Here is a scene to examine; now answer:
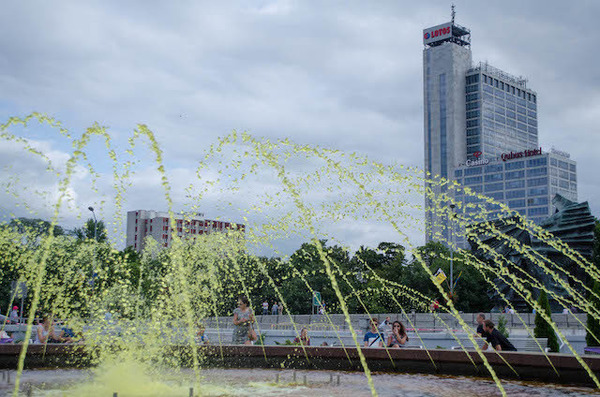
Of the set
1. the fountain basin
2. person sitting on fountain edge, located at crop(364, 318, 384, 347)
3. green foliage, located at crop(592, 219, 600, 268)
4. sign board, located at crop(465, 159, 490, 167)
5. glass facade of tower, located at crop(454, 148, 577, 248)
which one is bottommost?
the fountain basin

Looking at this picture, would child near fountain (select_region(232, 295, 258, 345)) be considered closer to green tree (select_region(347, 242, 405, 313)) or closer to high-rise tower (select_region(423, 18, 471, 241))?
green tree (select_region(347, 242, 405, 313))

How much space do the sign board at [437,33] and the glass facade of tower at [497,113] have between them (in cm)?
1141

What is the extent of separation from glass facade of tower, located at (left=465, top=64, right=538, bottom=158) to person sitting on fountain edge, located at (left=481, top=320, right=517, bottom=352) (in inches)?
5801

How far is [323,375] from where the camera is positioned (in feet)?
34.0

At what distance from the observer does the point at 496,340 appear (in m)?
11.1

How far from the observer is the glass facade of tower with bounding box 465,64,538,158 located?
15950cm

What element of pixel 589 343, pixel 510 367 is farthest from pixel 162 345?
pixel 589 343

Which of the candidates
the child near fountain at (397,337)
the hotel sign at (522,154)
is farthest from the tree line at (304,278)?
the hotel sign at (522,154)

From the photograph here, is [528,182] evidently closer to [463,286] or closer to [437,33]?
[437,33]

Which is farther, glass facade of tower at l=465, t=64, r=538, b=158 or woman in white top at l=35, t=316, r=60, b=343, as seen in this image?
glass facade of tower at l=465, t=64, r=538, b=158

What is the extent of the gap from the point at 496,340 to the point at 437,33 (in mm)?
163777

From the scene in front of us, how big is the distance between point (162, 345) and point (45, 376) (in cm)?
318

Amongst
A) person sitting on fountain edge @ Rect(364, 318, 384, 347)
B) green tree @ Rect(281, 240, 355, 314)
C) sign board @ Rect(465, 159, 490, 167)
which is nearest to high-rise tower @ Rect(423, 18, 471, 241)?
sign board @ Rect(465, 159, 490, 167)

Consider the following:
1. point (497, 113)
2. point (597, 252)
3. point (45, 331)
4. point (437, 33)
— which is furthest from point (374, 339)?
point (437, 33)
